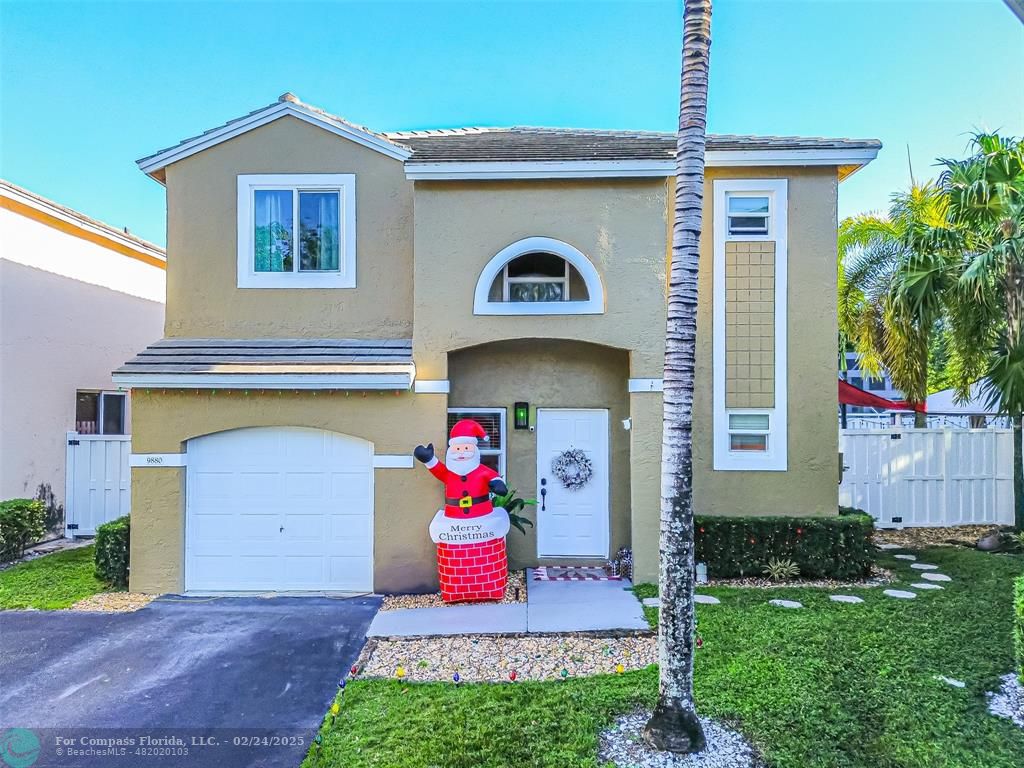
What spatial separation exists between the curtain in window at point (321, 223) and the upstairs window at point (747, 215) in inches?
256

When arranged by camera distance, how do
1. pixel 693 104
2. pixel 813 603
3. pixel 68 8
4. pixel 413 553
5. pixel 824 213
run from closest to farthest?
1. pixel 693 104
2. pixel 813 603
3. pixel 413 553
4. pixel 824 213
5. pixel 68 8

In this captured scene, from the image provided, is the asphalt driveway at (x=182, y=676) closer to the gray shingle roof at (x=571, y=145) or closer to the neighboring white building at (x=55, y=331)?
the neighboring white building at (x=55, y=331)

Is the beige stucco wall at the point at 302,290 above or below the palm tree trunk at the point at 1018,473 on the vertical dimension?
above

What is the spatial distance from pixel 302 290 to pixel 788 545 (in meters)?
8.62

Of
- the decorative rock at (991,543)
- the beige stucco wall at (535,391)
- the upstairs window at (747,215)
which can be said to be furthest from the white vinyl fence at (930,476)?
the beige stucco wall at (535,391)

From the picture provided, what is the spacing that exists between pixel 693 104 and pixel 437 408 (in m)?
5.32

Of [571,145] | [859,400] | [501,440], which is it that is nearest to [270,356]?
[501,440]

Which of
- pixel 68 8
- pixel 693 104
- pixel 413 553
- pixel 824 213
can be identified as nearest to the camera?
pixel 693 104

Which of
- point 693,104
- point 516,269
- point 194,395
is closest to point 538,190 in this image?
point 516,269

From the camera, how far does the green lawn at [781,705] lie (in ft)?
13.9

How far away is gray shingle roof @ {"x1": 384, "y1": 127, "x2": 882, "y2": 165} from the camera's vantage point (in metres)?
8.40

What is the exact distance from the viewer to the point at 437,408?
328 inches

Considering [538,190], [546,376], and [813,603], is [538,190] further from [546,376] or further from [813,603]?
[813,603]

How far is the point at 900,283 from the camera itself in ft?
31.8
